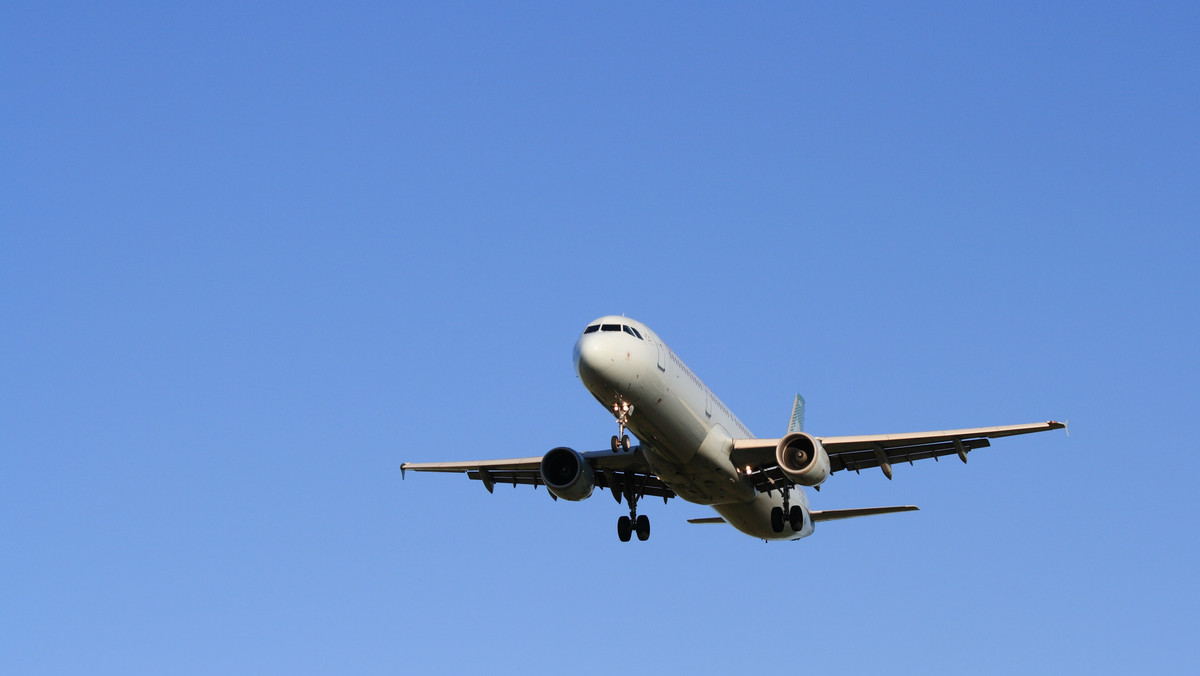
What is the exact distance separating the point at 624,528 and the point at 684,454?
5.97 m

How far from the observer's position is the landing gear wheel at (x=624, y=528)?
44.7 metres

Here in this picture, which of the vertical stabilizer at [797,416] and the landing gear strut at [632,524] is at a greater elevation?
the vertical stabilizer at [797,416]

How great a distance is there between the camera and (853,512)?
47281 mm

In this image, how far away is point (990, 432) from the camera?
1585 inches

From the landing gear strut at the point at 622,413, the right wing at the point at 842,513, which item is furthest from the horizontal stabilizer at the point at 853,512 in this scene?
the landing gear strut at the point at 622,413

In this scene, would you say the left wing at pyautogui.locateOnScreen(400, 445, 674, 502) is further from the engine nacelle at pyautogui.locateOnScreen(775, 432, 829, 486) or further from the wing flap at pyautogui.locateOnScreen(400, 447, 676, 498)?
the engine nacelle at pyautogui.locateOnScreen(775, 432, 829, 486)

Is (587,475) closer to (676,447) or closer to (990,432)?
(676,447)

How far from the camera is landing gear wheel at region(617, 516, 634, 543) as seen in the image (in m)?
44.7

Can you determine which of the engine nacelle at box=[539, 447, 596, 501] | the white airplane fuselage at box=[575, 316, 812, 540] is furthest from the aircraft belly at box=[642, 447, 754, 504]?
the engine nacelle at box=[539, 447, 596, 501]

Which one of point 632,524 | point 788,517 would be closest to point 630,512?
point 632,524

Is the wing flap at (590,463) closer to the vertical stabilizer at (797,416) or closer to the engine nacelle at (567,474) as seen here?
the engine nacelle at (567,474)

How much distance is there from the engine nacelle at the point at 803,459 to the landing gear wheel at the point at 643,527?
6065 mm

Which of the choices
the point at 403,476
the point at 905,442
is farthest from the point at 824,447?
the point at 403,476

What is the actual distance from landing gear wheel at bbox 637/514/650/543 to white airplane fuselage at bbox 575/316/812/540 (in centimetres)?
219
